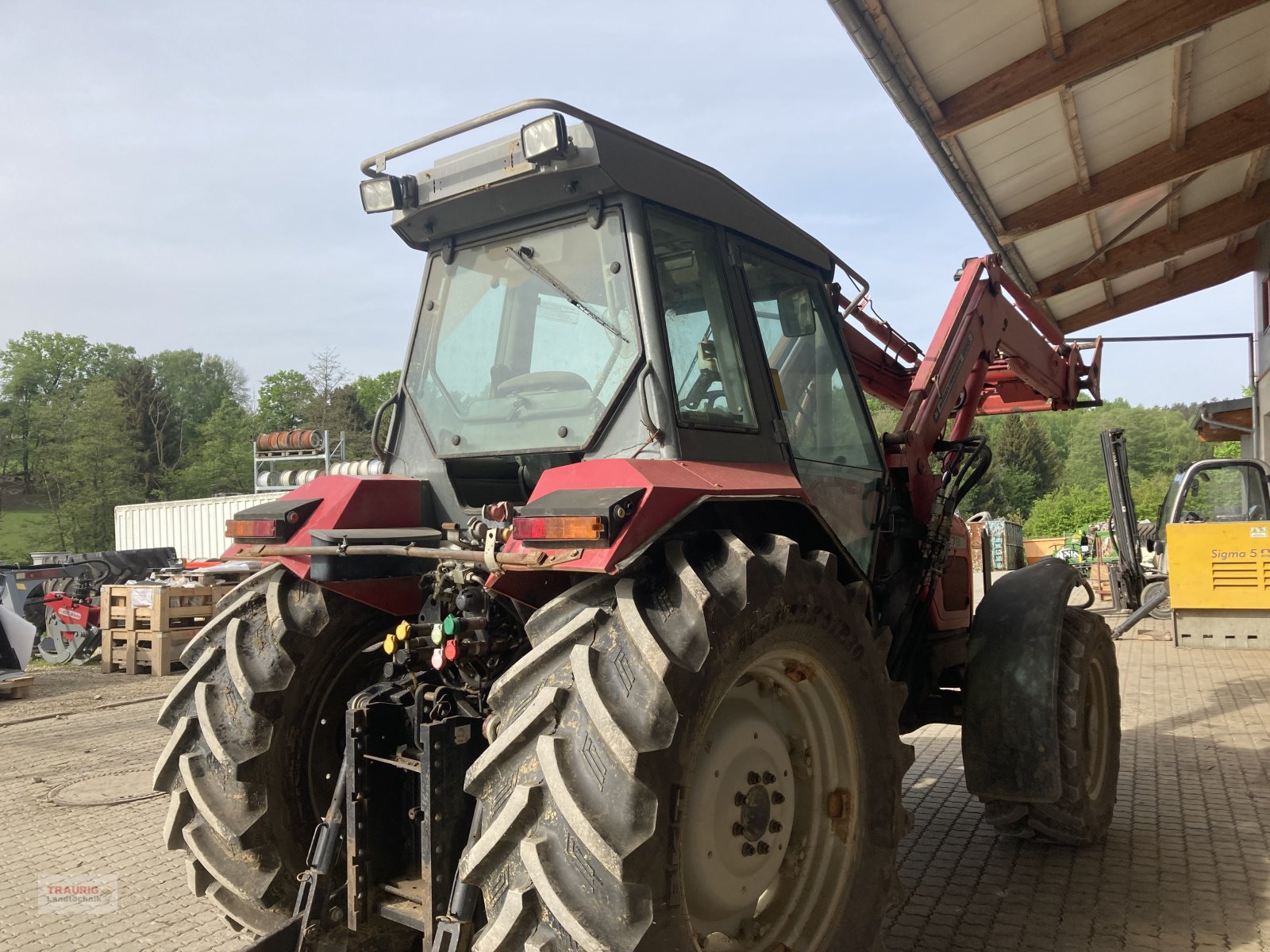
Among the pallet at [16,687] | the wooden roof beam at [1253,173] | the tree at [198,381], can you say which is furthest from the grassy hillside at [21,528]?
the wooden roof beam at [1253,173]

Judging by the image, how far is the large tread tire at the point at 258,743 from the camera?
315 centimetres

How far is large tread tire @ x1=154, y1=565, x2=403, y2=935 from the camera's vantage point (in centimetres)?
315

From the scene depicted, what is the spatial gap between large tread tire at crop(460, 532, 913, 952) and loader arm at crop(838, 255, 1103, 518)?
2197mm

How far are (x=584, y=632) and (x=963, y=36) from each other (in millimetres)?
6681

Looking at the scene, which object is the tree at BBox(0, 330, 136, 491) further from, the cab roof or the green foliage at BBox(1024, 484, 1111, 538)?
the cab roof

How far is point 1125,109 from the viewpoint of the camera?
29.8ft

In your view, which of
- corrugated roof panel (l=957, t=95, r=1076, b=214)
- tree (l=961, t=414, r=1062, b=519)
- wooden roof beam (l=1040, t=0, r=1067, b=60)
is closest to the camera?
wooden roof beam (l=1040, t=0, r=1067, b=60)

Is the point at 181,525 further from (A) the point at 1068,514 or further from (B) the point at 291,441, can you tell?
(A) the point at 1068,514

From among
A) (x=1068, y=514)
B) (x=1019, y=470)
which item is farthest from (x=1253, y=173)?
(x=1019, y=470)

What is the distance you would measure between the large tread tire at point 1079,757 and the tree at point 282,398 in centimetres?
6579

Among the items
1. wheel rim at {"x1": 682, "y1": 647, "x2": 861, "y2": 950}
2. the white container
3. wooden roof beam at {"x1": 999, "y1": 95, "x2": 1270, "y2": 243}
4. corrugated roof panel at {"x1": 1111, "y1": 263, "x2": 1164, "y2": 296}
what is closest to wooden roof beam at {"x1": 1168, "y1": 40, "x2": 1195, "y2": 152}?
wooden roof beam at {"x1": 999, "y1": 95, "x2": 1270, "y2": 243}

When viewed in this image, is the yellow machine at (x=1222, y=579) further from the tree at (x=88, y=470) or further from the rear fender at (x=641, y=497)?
the tree at (x=88, y=470)

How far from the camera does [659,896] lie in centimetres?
233

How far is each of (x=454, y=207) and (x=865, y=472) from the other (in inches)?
79.0
